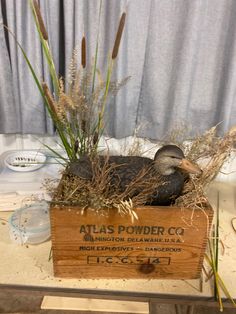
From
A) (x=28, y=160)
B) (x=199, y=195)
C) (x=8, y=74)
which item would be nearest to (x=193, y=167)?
(x=199, y=195)

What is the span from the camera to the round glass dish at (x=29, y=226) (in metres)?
0.86

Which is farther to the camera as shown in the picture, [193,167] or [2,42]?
[2,42]

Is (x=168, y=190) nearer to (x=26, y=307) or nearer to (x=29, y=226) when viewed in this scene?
(x=29, y=226)

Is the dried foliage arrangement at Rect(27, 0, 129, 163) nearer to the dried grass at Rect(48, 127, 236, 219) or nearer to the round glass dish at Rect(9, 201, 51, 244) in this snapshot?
the dried grass at Rect(48, 127, 236, 219)

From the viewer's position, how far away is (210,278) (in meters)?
0.78

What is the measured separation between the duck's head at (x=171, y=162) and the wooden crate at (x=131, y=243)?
10 centimetres

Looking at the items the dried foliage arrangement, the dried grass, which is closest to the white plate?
the dried foliage arrangement

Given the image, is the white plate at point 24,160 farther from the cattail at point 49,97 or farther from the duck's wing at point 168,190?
the duck's wing at point 168,190

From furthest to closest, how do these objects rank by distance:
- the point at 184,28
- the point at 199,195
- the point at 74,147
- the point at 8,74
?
the point at 8,74, the point at 184,28, the point at 74,147, the point at 199,195

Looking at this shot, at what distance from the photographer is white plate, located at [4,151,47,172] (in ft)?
3.92

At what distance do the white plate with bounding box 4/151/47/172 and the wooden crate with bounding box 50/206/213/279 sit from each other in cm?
56

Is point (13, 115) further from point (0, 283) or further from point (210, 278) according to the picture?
point (210, 278)

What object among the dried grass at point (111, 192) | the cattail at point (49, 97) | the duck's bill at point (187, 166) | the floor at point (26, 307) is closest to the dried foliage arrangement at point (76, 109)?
the cattail at point (49, 97)

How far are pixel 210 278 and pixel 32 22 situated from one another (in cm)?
110
